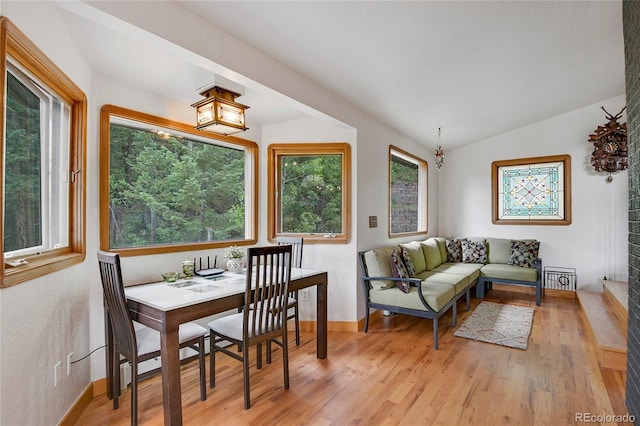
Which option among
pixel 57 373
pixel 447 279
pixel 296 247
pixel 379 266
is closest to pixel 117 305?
pixel 57 373

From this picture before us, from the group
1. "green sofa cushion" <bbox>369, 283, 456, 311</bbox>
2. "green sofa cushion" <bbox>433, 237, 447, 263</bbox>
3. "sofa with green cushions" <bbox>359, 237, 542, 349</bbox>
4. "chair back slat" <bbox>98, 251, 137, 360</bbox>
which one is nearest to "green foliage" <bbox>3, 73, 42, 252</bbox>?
"chair back slat" <bbox>98, 251, 137, 360</bbox>

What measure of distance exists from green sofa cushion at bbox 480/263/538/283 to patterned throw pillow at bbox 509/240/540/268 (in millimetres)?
121

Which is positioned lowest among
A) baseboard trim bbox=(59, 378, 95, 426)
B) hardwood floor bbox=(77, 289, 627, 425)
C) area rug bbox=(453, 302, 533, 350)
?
hardwood floor bbox=(77, 289, 627, 425)

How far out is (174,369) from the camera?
1879 millimetres

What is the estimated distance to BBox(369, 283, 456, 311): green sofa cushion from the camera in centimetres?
329

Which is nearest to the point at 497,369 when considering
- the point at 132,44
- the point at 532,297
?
the point at 532,297

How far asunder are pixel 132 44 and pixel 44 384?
2003 mm

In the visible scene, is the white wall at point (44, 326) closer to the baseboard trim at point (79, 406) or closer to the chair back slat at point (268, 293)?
the baseboard trim at point (79, 406)

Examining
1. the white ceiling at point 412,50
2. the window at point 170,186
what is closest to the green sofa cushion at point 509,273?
the white ceiling at point 412,50

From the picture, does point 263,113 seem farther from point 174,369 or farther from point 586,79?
point 586,79

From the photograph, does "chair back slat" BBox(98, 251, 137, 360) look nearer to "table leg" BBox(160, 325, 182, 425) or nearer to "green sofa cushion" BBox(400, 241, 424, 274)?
"table leg" BBox(160, 325, 182, 425)

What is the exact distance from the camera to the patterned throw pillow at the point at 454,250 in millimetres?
5406

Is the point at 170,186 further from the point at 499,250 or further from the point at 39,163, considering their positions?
the point at 499,250

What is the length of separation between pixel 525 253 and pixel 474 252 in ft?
2.31
